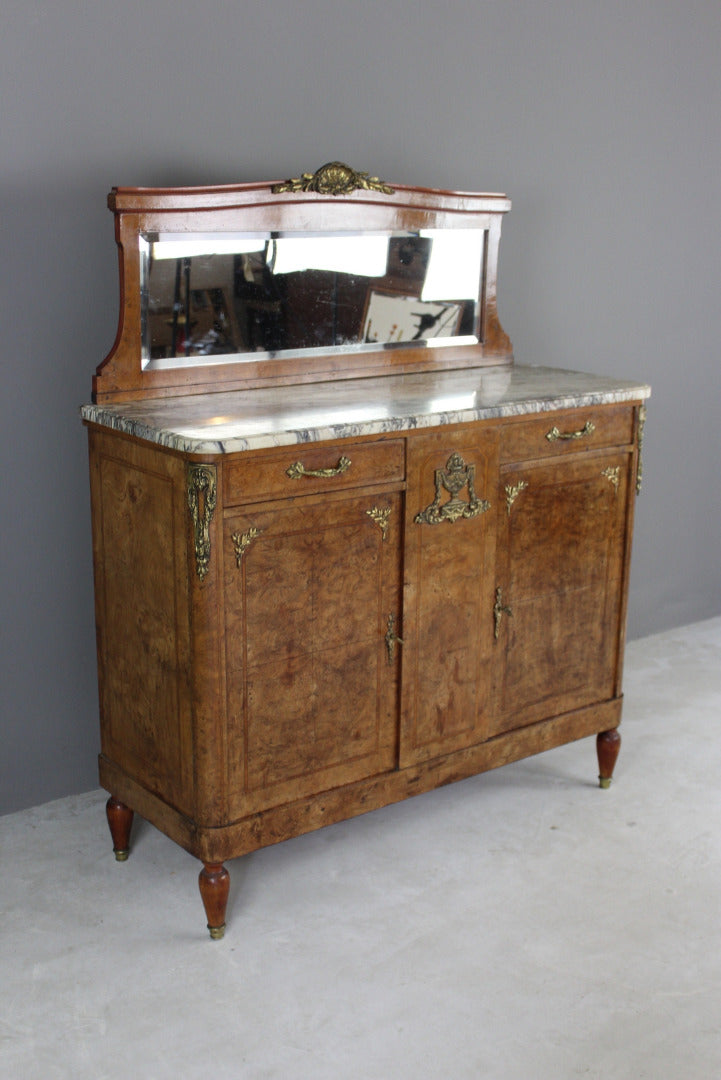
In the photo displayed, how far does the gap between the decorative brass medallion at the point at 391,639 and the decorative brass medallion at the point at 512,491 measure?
425mm

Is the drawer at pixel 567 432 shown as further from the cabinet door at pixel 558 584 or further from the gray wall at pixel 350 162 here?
the gray wall at pixel 350 162

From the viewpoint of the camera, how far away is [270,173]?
3.25 m

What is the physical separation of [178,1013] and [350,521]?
42.2 inches

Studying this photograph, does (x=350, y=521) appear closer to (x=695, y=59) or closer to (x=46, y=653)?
(x=46, y=653)

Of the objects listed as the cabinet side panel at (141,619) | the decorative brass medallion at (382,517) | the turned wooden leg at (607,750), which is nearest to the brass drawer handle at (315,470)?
the decorative brass medallion at (382,517)

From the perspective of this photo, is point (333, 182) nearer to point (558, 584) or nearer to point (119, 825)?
point (558, 584)

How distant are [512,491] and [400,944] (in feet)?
3.57

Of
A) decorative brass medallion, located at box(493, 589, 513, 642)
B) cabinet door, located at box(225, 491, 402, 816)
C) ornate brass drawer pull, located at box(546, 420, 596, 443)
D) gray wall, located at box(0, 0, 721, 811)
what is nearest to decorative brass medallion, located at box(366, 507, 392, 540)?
cabinet door, located at box(225, 491, 402, 816)

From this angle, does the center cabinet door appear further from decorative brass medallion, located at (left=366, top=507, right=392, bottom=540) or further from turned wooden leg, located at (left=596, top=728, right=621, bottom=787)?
turned wooden leg, located at (left=596, top=728, right=621, bottom=787)

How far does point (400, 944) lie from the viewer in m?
2.67

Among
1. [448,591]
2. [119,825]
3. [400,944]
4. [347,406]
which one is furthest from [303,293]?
[400,944]

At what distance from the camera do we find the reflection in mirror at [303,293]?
2.88 meters

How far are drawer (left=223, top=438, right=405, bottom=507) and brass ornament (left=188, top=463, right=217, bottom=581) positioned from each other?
0.13ft

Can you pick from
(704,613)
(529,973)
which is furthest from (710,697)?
(529,973)
